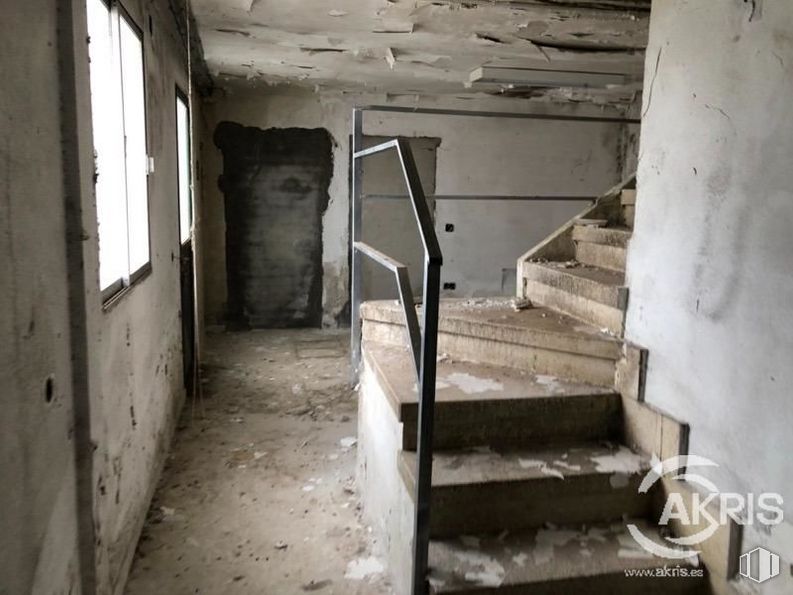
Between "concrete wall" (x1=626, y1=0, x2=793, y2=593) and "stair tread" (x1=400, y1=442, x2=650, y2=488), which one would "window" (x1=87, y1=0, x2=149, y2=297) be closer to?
"stair tread" (x1=400, y1=442, x2=650, y2=488)

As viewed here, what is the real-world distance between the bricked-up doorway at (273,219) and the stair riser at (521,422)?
389 centimetres

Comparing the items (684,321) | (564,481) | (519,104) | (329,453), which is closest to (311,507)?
(329,453)

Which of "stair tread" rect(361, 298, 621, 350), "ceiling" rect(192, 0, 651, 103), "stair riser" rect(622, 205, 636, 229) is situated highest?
"ceiling" rect(192, 0, 651, 103)

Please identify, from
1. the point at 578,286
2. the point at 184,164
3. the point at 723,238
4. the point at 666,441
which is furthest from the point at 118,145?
the point at 184,164

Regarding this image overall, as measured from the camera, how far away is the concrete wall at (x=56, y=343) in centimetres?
105

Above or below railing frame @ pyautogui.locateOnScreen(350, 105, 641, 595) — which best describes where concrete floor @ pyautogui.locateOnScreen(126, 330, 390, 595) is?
below

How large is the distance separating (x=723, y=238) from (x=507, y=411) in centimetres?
83

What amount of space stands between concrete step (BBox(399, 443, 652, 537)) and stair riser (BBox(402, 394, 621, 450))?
5cm

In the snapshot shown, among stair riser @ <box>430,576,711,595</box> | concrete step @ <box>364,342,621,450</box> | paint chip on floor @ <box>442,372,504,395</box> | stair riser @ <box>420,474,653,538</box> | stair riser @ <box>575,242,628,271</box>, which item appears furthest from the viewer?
stair riser @ <box>575,242,628,271</box>

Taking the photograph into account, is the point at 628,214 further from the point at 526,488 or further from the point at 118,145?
the point at 118,145

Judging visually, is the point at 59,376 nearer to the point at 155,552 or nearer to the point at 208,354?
the point at 155,552

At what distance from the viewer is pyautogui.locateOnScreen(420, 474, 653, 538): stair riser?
1772mm

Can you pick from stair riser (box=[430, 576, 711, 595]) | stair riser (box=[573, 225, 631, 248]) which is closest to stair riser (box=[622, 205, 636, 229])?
stair riser (box=[573, 225, 631, 248])

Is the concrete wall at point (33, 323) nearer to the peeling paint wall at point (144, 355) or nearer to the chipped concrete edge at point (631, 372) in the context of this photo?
the peeling paint wall at point (144, 355)
